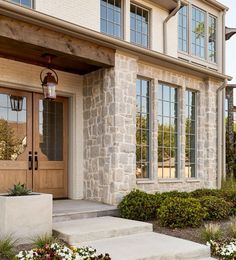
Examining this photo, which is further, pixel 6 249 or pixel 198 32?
pixel 198 32

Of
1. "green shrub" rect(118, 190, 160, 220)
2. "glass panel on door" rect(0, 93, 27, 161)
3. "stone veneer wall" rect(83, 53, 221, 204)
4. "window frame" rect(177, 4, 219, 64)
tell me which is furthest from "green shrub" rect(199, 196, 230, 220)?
"window frame" rect(177, 4, 219, 64)

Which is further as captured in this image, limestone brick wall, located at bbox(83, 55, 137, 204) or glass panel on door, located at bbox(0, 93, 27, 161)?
limestone brick wall, located at bbox(83, 55, 137, 204)

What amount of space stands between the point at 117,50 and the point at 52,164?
2.75 metres

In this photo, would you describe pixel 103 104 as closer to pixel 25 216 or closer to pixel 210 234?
pixel 25 216

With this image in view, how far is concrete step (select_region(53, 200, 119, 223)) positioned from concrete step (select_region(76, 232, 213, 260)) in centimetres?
105

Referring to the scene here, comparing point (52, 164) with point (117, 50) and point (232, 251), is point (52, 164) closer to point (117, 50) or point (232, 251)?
point (117, 50)

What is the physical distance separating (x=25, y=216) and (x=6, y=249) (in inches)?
23.0

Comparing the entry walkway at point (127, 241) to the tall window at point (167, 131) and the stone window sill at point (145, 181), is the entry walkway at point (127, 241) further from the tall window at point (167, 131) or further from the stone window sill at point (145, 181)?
the tall window at point (167, 131)

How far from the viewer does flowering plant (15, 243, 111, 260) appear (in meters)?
4.28

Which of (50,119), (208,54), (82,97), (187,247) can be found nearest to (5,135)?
(50,119)

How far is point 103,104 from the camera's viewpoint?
7.77 metres

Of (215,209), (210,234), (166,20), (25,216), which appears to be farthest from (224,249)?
(166,20)

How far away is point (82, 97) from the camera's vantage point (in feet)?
27.7

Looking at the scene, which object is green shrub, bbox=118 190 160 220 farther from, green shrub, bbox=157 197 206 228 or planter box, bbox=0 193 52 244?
planter box, bbox=0 193 52 244
